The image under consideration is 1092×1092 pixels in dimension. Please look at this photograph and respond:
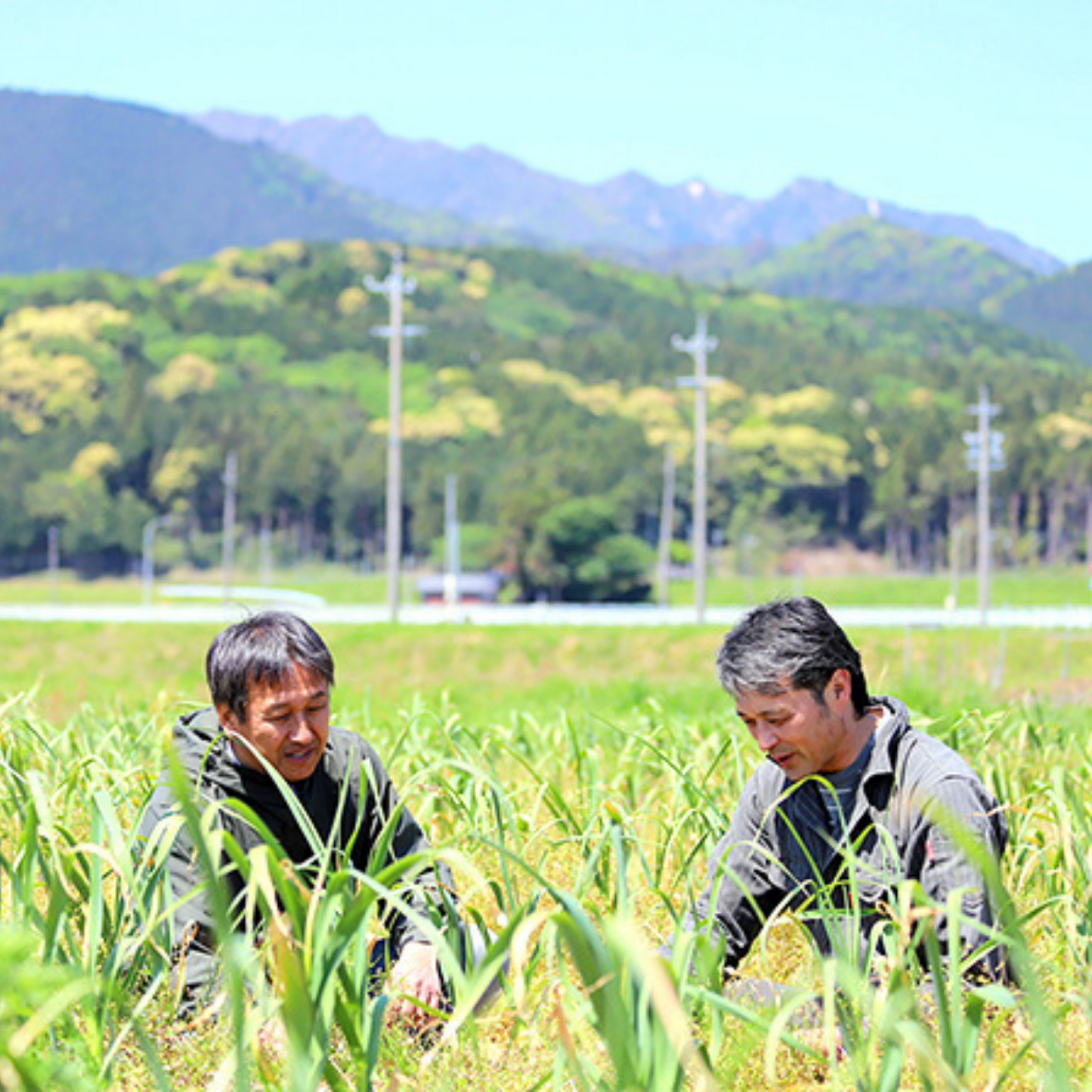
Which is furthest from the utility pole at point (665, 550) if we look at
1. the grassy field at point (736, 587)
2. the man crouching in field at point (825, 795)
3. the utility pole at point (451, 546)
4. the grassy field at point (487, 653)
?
the man crouching in field at point (825, 795)

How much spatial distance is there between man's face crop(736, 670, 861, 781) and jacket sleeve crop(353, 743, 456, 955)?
626 millimetres

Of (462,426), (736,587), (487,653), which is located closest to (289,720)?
(487,653)

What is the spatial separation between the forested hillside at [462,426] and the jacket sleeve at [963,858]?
4333 cm

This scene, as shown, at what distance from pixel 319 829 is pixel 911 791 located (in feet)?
3.74

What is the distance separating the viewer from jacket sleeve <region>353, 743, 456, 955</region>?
2939mm

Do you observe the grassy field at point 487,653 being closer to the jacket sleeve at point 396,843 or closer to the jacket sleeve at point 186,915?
the jacket sleeve at point 396,843

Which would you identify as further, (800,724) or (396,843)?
(396,843)

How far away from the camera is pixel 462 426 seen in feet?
257

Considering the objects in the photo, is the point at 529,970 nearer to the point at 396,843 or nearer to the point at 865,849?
the point at 396,843

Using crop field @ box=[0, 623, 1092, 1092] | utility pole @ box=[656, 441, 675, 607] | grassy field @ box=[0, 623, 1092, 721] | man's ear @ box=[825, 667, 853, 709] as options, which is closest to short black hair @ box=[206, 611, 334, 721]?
crop field @ box=[0, 623, 1092, 1092]

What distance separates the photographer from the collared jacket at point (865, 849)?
2666 mm

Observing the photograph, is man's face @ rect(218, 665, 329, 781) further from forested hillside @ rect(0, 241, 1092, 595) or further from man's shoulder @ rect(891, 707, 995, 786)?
forested hillside @ rect(0, 241, 1092, 595)

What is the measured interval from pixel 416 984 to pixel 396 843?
40 cm

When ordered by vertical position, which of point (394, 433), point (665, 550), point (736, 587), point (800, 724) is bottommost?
point (736, 587)
